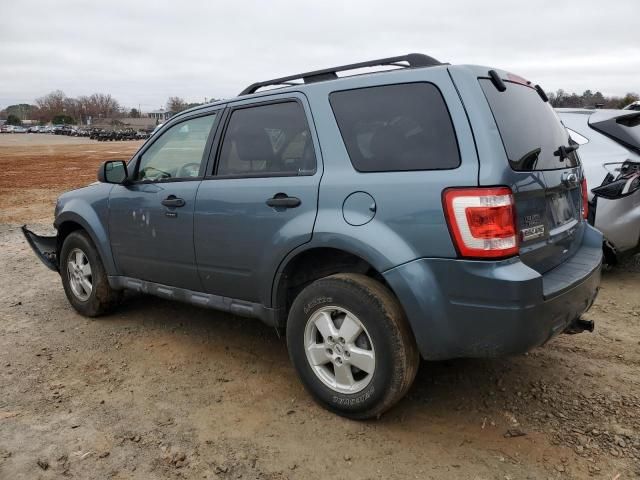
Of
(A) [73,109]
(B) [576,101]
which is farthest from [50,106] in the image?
(B) [576,101]

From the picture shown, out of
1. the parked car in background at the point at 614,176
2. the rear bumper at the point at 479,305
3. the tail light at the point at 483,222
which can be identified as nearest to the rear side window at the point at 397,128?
the tail light at the point at 483,222

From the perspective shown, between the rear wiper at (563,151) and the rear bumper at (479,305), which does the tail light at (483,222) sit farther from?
the rear wiper at (563,151)

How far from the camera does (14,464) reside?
9.30 ft

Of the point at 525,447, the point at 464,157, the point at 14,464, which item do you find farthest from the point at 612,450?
the point at 14,464

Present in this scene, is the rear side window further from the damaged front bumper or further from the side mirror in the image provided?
the damaged front bumper

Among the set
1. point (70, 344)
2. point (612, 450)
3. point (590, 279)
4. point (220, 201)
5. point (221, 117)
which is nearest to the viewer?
point (612, 450)

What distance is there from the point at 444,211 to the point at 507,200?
299mm

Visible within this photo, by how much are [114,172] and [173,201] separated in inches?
33.1

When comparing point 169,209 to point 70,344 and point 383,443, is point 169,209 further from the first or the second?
point 383,443

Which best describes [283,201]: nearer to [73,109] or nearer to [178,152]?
[178,152]

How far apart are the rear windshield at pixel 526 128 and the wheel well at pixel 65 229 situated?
3.82m

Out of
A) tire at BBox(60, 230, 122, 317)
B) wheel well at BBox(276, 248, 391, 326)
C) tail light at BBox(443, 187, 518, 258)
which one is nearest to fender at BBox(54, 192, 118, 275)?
tire at BBox(60, 230, 122, 317)

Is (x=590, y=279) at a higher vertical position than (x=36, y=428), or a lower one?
higher

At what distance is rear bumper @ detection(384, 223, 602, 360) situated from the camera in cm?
258
